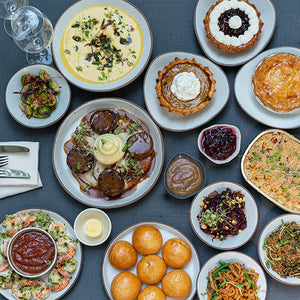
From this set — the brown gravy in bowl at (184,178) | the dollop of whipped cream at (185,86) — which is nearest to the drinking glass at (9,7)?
the dollop of whipped cream at (185,86)

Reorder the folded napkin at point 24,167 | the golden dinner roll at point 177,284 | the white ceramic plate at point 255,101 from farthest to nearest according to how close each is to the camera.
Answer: the folded napkin at point 24,167, the white ceramic plate at point 255,101, the golden dinner roll at point 177,284

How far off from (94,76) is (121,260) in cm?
199

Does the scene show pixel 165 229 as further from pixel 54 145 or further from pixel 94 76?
pixel 94 76

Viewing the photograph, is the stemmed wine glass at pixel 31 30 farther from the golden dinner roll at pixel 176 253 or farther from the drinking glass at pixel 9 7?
the golden dinner roll at pixel 176 253

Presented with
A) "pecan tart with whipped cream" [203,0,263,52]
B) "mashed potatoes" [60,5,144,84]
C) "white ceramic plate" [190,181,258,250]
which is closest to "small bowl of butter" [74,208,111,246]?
"white ceramic plate" [190,181,258,250]

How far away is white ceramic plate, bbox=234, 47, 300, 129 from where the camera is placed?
13.4 ft

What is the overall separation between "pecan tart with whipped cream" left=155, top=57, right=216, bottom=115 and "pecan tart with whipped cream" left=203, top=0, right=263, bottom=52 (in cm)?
35

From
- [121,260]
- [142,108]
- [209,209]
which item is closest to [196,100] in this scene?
[142,108]

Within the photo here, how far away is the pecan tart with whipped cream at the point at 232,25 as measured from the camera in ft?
13.2

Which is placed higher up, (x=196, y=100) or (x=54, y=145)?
(x=196, y=100)

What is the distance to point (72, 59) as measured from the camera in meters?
4.17

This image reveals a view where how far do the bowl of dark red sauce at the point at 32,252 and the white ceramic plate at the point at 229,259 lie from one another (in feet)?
5.03

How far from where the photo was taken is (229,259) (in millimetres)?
3994

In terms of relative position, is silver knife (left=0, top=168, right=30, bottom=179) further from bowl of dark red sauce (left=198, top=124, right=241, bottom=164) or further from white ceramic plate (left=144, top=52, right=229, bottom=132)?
bowl of dark red sauce (left=198, top=124, right=241, bottom=164)
